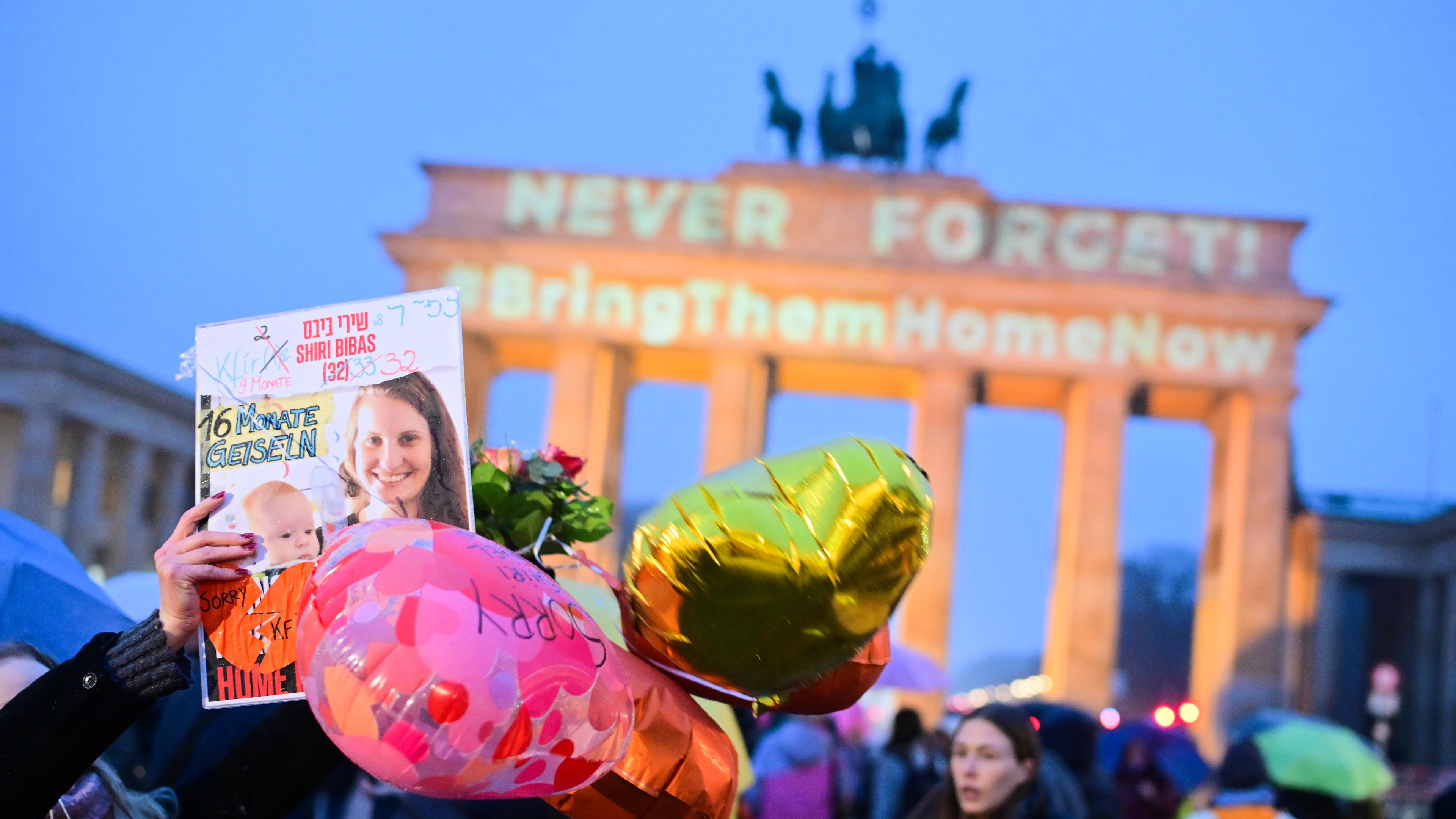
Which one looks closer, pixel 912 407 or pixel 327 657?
pixel 327 657

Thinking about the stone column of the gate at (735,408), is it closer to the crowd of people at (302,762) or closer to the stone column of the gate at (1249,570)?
the stone column of the gate at (1249,570)

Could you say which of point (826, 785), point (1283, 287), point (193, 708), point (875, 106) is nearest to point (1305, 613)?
point (1283, 287)

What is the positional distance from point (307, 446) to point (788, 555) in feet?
3.15

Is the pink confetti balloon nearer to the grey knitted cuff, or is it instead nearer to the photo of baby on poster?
the photo of baby on poster

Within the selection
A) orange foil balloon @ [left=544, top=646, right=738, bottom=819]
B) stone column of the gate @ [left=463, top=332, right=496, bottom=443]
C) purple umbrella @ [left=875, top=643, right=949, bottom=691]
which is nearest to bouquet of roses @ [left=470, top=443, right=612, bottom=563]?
orange foil balloon @ [left=544, top=646, right=738, bottom=819]

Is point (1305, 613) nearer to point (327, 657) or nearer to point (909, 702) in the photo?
point (909, 702)

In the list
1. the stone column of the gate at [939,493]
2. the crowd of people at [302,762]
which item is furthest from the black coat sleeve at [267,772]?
the stone column of the gate at [939,493]

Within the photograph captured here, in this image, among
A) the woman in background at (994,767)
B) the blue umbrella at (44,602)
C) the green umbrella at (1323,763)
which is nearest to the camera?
the blue umbrella at (44,602)

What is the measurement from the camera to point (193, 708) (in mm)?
4992

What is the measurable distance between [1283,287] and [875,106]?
1146cm

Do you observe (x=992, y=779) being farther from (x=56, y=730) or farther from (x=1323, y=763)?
(x=1323, y=763)

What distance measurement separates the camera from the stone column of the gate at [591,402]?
119 feet

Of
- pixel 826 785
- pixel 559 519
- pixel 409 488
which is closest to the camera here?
pixel 409 488

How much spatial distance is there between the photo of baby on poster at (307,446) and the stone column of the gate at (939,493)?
103 feet
